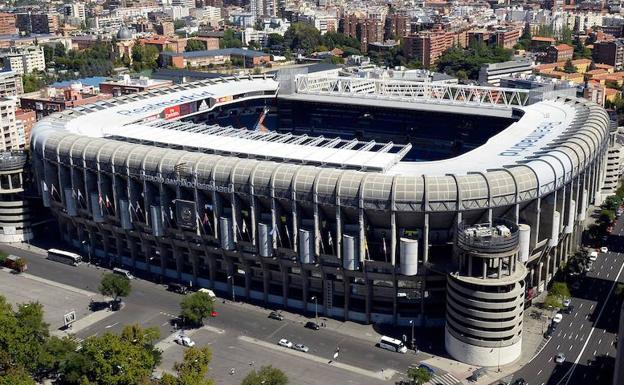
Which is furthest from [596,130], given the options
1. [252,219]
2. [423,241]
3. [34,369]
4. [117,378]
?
[34,369]

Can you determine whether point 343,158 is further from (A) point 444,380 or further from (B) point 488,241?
(A) point 444,380

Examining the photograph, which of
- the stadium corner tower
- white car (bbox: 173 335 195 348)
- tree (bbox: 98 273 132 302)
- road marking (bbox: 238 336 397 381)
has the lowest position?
road marking (bbox: 238 336 397 381)

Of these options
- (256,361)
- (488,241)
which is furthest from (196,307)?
(488,241)

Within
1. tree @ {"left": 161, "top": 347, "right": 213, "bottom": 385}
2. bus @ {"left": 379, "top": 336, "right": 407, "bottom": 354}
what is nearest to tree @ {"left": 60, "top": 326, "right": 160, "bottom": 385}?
tree @ {"left": 161, "top": 347, "right": 213, "bottom": 385}

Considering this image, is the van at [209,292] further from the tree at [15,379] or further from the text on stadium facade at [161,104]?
the text on stadium facade at [161,104]

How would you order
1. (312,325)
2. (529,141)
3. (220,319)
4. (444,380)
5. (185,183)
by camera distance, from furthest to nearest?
(529,141)
(185,183)
(220,319)
(312,325)
(444,380)

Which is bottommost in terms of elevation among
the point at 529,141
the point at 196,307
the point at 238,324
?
the point at 238,324

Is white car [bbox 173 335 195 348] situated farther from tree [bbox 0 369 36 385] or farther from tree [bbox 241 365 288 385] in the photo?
tree [bbox 0 369 36 385]
